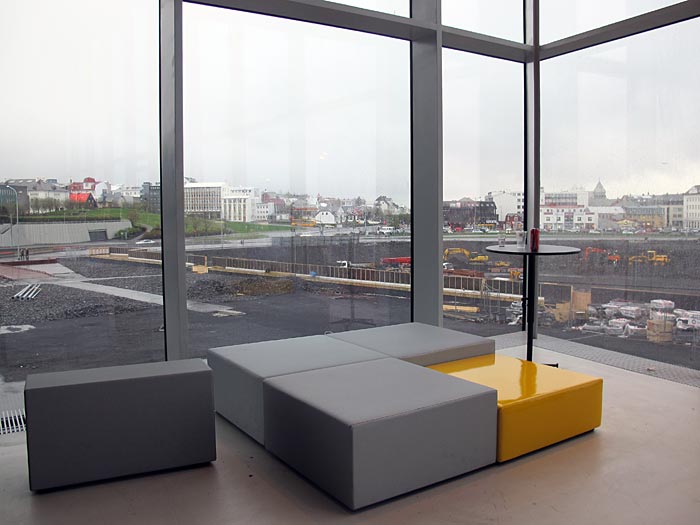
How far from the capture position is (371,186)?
512cm

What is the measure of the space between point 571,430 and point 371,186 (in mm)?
2523

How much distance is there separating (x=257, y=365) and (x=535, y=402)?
1.45 metres

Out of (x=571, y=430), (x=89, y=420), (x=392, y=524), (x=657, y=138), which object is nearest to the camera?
(x=392, y=524)

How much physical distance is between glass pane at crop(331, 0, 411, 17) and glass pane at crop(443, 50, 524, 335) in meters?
0.54

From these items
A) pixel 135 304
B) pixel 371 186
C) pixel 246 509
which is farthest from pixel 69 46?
pixel 246 509

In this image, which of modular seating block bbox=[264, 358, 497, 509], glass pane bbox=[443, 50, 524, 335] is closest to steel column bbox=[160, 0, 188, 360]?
modular seating block bbox=[264, 358, 497, 509]

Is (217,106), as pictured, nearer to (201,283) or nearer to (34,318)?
(201,283)

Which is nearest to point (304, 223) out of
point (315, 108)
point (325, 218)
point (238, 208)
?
point (325, 218)

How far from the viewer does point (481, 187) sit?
5648mm

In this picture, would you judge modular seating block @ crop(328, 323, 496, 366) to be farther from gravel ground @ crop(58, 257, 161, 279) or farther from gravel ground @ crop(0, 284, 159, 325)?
gravel ground @ crop(0, 284, 159, 325)

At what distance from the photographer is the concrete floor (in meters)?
2.56

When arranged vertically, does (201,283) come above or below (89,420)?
above

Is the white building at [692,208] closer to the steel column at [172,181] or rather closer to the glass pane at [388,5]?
the glass pane at [388,5]

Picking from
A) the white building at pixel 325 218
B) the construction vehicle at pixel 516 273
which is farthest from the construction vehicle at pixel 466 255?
the white building at pixel 325 218
